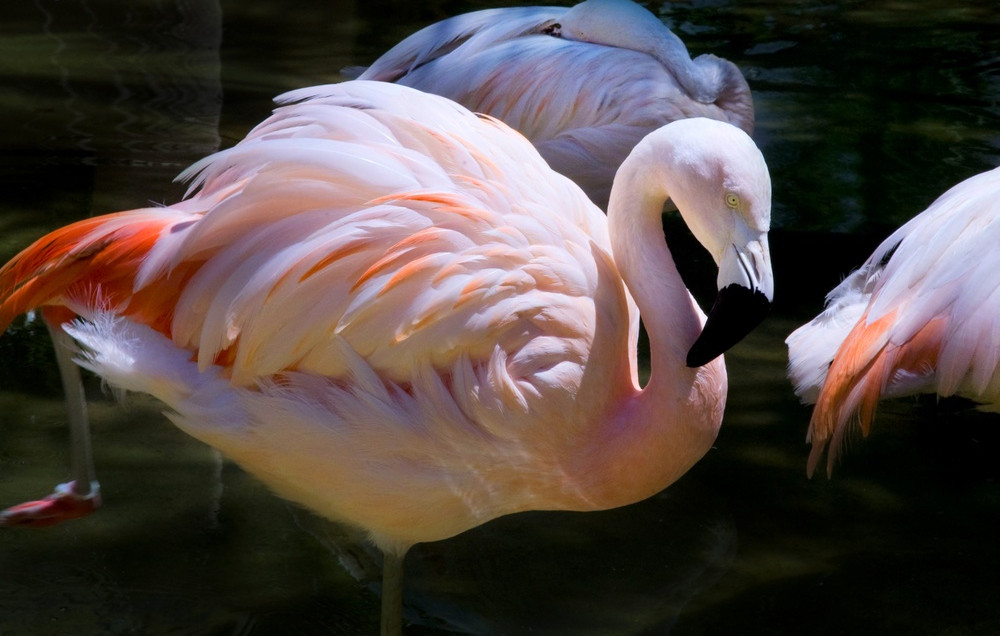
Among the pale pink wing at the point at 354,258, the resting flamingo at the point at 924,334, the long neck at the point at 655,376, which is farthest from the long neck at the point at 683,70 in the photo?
the long neck at the point at 655,376

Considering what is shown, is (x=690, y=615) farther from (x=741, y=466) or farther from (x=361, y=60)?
(x=361, y=60)

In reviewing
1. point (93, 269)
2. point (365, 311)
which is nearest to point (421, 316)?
point (365, 311)

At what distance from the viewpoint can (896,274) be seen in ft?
8.84

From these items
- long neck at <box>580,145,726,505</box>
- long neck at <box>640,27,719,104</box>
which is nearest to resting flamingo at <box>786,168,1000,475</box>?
long neck at <box>580,145,726,505</box>

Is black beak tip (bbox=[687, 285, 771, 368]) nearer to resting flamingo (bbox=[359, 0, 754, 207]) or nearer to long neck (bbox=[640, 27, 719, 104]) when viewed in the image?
resting flamingo (bbox=[359, 0, 754, 207])

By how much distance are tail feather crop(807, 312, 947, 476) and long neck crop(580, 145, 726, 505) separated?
325 millimetres

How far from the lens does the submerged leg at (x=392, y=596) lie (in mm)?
2484

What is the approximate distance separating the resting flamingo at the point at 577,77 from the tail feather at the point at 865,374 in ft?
5.01

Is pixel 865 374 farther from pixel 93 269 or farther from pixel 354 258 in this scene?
pixel 93 269

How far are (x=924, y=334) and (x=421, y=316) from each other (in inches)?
45.2

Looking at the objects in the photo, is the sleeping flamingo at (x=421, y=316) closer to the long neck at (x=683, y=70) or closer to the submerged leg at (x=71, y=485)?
the submerged leg at (x=71, y=485)

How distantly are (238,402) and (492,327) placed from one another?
56 cm

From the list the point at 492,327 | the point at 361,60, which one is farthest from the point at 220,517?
the point at 361,60

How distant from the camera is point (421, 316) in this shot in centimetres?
220
